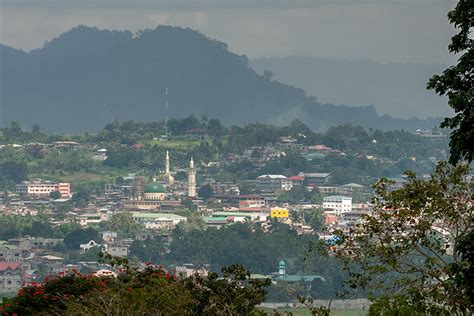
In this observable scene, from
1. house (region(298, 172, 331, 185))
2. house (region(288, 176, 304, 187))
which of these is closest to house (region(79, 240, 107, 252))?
house (region(288, 176, 304, 187))

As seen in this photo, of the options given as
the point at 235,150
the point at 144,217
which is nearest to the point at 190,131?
the point at 235,150

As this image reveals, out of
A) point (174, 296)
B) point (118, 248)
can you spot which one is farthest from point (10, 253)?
point (174, 296)

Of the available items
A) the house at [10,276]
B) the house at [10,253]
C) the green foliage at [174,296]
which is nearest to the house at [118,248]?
the house at [10,253]

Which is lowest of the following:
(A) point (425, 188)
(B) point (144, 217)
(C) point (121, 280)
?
(B) point (144, 217)

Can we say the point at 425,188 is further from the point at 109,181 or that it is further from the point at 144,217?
the point at 109,181

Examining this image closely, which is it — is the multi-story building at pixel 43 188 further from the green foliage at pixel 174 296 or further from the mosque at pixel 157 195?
the green foliage at pixel 174 296

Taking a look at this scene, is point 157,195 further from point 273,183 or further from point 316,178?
point 316,178
